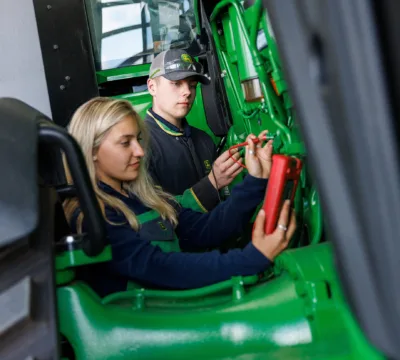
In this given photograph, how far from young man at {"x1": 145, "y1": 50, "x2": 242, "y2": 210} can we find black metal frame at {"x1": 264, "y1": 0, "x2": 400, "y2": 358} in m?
2.04

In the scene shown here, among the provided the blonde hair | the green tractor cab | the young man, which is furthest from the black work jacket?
the green tractor cab

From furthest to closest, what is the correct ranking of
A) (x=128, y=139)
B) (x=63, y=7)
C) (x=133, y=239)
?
1. (x=63, y=7)
2. (x=128, y=139)
3. (x=133, y=239)

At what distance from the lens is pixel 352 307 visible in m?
0.58

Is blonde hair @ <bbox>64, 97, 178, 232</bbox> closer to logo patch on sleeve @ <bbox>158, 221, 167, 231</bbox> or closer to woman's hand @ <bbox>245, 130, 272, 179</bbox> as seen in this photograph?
logo patch on sleeve @ <bbox>158, 221, 167, 231</bbox>

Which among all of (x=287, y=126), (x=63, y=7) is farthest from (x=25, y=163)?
(x=63, y=7)

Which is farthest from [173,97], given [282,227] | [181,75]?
[282,227]

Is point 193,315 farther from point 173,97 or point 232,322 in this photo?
point 173,97

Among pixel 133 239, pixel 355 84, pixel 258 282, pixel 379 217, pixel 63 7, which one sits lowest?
pixel 258 282

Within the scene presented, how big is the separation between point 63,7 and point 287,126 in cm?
173

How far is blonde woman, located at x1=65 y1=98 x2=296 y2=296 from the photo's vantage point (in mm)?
1551

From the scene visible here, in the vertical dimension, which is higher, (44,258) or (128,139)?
(128,139)

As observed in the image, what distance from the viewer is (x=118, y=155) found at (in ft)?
5.70

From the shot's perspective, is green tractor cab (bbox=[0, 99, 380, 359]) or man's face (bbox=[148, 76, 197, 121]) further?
man's face (bbox=[148, 76, 197, 121])

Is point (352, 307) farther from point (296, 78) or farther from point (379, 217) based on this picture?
point (296, 78)
